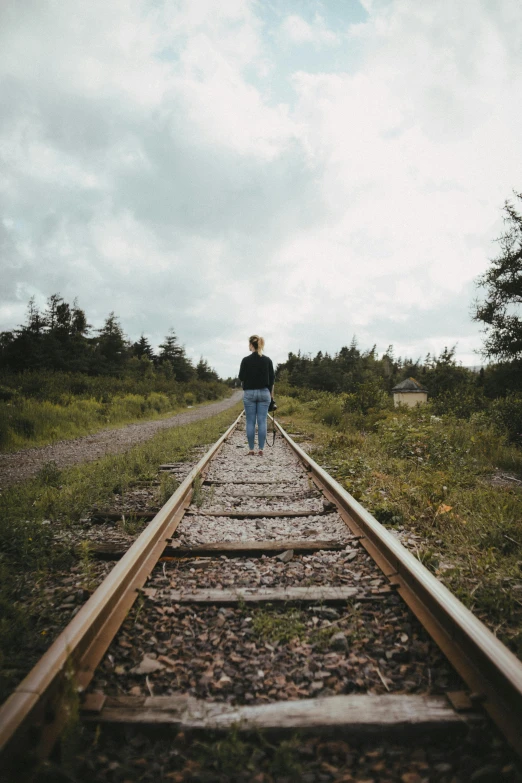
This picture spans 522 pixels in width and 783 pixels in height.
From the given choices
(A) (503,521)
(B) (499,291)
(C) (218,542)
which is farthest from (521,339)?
(C) (218,542)

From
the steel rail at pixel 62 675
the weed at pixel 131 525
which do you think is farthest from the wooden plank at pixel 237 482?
the steel rail at pixel 62 675

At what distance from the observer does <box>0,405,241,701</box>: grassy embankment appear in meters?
1.72

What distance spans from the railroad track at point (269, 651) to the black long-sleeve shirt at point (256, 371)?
4.06 meters

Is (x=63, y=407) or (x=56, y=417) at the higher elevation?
(x=63, y=407)

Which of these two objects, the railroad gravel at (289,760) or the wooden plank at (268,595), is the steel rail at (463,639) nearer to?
the railroad gravel at (289,760)

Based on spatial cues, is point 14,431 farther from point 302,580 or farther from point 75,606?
point 302,580

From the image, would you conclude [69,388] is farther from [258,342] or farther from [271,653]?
[271,653]

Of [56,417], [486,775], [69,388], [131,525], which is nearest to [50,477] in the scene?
[131,525]

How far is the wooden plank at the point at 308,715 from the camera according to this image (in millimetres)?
1231

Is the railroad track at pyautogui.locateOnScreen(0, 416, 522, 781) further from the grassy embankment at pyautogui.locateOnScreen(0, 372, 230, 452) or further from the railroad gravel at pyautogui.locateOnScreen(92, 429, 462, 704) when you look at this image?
the grassy embankment at pyautogui.locateOnScreen(0, 372, 230, 452)

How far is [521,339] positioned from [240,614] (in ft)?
89.5

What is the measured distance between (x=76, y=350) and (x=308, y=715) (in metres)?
35.4

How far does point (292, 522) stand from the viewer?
3.29 meters

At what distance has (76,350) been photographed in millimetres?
32594
